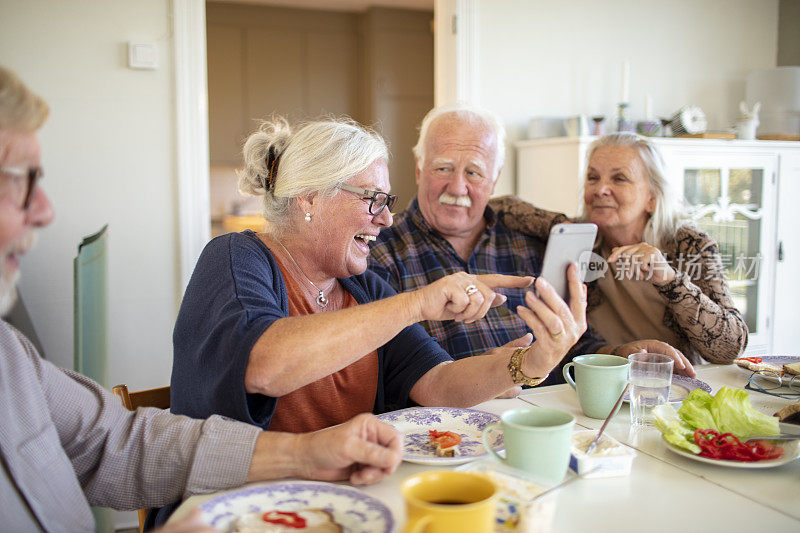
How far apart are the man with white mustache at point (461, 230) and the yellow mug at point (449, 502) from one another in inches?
47.8

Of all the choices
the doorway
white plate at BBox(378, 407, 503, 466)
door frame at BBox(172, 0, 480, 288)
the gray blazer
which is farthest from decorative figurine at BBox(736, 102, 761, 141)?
the gray blazer

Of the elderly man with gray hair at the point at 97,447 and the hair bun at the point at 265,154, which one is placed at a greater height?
the hair bun at the point at 265,154

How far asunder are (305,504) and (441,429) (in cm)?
40

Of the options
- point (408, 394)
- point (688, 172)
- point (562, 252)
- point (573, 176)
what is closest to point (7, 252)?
point (408, 394)

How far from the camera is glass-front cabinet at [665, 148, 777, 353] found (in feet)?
11.4

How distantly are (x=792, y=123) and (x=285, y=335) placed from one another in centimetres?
385

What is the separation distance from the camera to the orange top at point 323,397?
4.45 ft

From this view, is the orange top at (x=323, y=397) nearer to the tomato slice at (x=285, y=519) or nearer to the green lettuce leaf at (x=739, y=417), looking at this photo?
the tomato slice at (x=285, y=519)

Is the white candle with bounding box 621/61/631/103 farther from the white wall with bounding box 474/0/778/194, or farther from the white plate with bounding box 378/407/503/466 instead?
the white plate with bounding box 378/407/503/466

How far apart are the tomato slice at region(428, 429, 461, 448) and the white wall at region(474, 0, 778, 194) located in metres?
2.46

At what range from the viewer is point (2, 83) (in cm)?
78

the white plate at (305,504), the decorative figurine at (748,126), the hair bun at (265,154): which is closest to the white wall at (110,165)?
the hair bun at (265,154)

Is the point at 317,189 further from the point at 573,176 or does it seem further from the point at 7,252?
the point at 573,176

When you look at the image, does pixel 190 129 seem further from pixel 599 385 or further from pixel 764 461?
pixel 764 461
